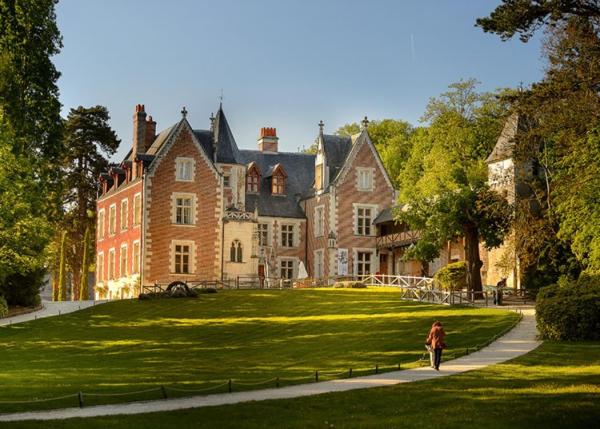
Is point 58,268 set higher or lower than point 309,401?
higher

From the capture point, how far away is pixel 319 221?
67.7 m

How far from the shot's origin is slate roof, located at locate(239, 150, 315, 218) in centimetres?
6894

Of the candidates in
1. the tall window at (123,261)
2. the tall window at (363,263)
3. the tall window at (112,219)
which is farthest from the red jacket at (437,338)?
the tall window at (112,219)

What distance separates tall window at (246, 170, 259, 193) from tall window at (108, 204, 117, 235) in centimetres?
914

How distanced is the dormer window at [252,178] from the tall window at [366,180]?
24.3 ft

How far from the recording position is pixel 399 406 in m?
22.5

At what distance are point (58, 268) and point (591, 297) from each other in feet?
160

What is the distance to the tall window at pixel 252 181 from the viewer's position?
6931 cm

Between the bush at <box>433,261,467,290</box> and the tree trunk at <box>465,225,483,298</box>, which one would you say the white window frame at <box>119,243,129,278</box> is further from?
the tree trunk at <box>465,225,483,298</box>

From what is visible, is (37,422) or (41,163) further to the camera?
(41,163)

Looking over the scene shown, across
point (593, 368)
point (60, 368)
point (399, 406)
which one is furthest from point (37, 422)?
point (593, 368)

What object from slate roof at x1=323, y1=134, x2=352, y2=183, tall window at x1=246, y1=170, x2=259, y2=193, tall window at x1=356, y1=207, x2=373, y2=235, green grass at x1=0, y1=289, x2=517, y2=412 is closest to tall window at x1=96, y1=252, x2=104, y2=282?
tall window at x1=246, y1=170, x2=259, y2=193

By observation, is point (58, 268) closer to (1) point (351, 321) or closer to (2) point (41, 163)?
(2) point (41, 163)

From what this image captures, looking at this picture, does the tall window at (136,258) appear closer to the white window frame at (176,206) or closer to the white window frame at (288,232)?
the white window frame at (176,206)
